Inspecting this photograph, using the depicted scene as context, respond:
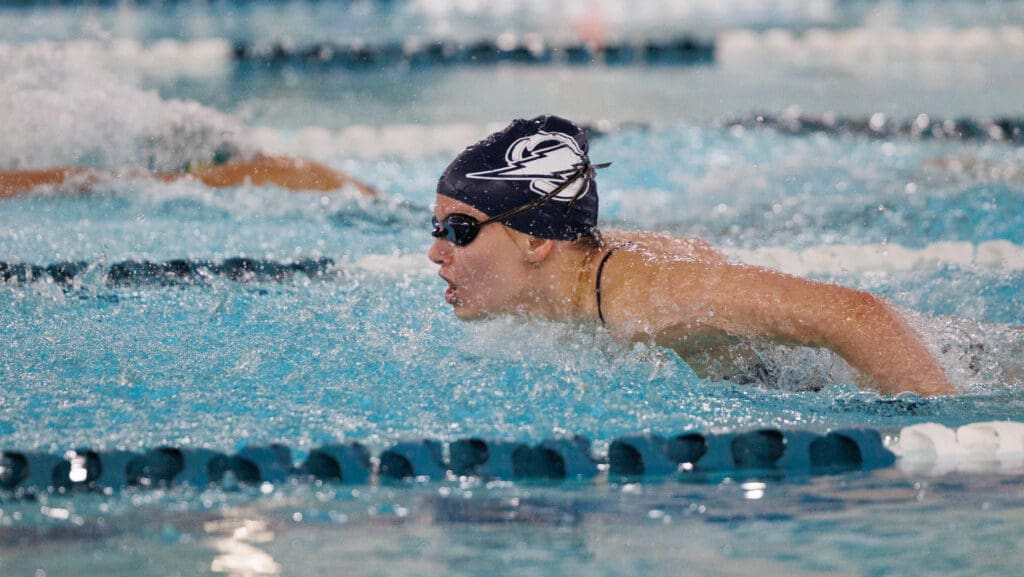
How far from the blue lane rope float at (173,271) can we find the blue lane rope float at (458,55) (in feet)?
14.2

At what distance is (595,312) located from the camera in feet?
8.02

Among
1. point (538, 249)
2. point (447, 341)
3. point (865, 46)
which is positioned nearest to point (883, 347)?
point (538, 249)

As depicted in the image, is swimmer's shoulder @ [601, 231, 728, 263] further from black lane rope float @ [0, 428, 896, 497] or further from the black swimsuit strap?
black lane rope float @ [0, 428, 896, 497]

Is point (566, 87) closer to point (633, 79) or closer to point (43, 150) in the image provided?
point (633, 79)

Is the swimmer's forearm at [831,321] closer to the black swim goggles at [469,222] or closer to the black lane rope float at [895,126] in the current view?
the black swim goggles at [469,222]

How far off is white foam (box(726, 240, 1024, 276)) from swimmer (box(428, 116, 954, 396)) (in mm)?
1223

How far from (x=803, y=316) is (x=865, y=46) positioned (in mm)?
6670

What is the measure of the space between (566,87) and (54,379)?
4.88 m

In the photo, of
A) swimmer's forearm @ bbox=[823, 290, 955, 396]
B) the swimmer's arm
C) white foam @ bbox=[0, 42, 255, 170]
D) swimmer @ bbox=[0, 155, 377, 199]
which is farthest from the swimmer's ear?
white foam @ bbox=[0, 42, 255, 170]

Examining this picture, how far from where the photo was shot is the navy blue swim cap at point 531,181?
2.47 metres

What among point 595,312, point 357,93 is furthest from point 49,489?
point 357,93

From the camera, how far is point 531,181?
248 centimetres

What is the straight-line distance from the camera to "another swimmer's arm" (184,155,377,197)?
4191 mm

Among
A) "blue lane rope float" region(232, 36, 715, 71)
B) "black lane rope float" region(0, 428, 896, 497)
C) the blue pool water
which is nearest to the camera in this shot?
the blue pool water
